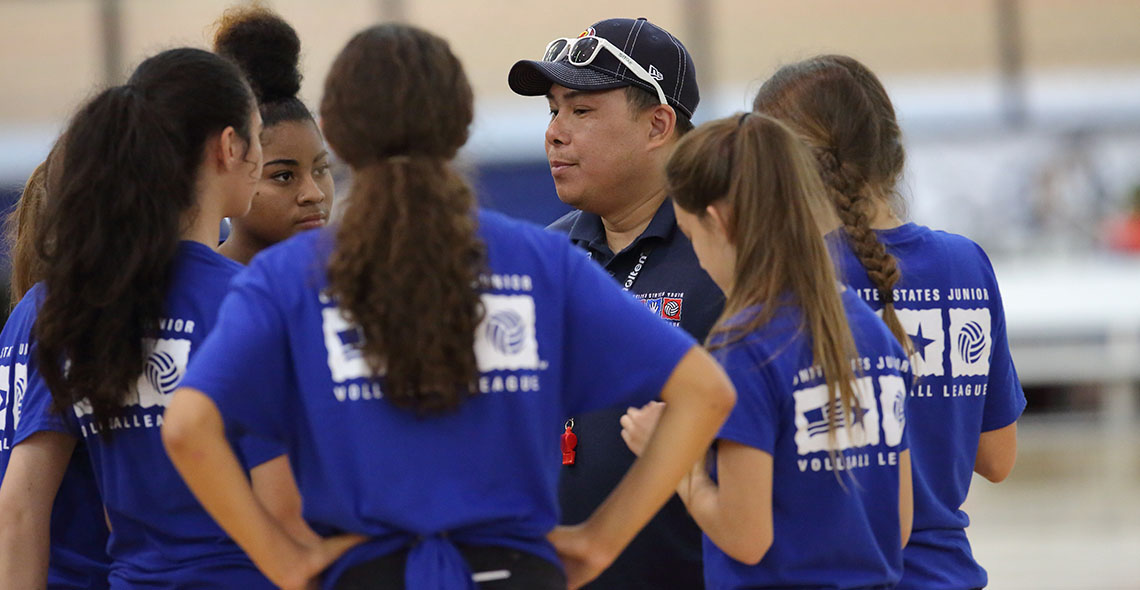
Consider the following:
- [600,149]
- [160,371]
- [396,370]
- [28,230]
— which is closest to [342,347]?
[396,370]

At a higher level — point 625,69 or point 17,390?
point 625,69

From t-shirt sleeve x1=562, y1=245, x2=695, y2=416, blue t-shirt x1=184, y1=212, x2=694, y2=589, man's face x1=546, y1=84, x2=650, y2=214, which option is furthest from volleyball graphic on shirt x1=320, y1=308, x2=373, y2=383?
man's face x1=546, y1=84, x2=650, y2=214

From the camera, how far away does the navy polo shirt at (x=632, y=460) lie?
2.47m

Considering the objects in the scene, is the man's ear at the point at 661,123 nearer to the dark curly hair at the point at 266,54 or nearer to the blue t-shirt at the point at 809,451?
the dark curly hair at the point at 266,54

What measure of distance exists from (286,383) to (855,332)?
941 millimetres

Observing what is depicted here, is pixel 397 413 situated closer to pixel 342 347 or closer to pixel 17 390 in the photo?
pixel 342 347

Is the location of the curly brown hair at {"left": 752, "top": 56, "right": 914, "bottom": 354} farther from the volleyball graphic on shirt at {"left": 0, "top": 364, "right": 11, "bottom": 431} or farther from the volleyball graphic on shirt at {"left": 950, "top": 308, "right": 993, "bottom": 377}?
the volleyball graphic on shirt at {"left": 0, "top": 364, "right": 11, "bottom": 431}

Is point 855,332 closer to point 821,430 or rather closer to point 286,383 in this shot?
point 821,430

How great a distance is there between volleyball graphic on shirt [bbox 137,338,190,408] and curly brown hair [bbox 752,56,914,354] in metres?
1.23

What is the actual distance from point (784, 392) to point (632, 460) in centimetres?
63

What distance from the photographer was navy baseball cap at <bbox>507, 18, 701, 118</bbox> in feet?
8.97

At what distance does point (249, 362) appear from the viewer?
5.15ft

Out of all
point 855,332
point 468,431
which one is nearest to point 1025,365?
point 855,332

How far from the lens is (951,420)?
2.31 m
